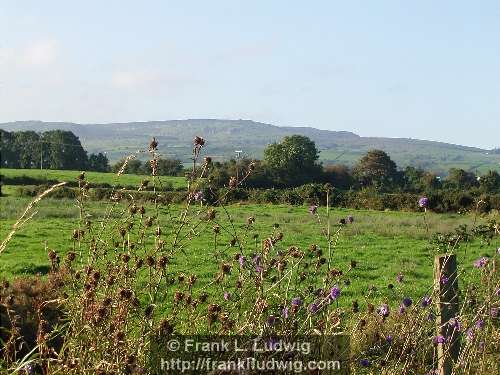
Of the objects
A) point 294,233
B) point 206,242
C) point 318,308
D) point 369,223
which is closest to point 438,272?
point 318,308

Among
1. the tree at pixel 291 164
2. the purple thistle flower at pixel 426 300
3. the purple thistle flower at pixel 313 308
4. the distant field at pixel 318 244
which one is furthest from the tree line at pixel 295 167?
the purple thistle flower at pixel 313 308

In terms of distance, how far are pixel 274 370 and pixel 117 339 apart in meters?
0.89

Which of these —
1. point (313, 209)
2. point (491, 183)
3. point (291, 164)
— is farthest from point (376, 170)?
point (313, 209)

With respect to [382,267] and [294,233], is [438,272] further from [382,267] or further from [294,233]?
[294,233]

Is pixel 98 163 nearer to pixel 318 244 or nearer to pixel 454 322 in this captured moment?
pixel 318 244

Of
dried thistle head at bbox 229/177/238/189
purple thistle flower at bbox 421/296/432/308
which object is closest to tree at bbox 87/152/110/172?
dried thistle head at bbox 229/177/238/189

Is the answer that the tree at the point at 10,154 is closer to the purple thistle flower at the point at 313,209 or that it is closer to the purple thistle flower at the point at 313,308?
the purple thistle flower at the point at 313,209

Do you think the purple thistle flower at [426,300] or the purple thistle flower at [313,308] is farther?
the purple thistle flower at [426,300]

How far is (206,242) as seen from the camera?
68.0 feet

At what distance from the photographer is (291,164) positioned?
63.2m

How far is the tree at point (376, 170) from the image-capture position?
7208 cm

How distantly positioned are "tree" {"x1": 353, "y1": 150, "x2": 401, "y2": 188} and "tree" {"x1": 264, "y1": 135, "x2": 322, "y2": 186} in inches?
266

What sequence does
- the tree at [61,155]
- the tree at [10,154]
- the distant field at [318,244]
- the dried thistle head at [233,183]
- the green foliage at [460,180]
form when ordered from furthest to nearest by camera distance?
the tree at [61,155] < the tree at [10,154] < the green foliage at [460,180] < the distant field at [318,244] < the dried thistle head at [233,183]

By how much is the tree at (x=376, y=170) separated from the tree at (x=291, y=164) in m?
6.74
